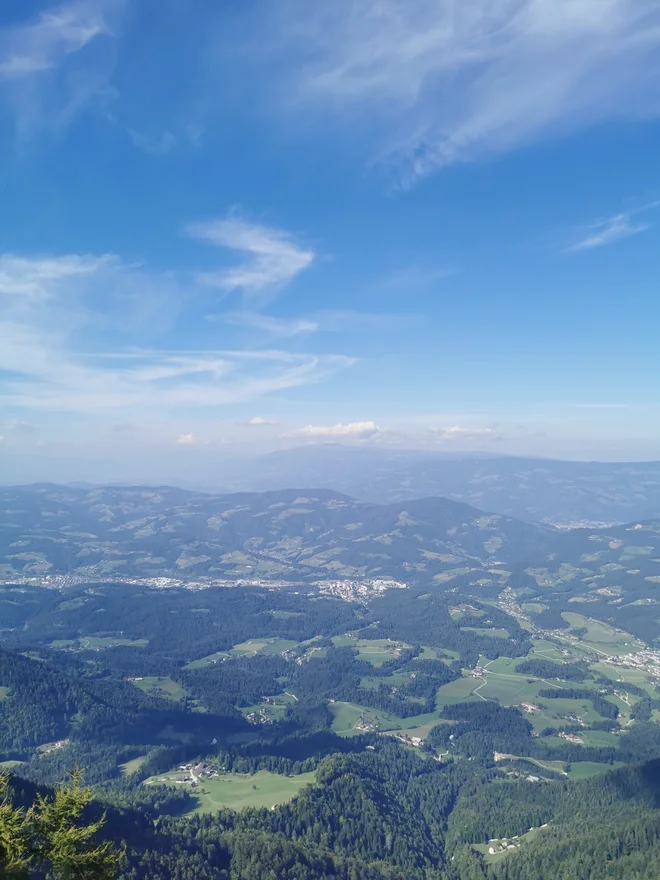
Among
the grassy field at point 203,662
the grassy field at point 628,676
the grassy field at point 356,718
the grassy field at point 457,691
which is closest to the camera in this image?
the grassy field at point 356,718

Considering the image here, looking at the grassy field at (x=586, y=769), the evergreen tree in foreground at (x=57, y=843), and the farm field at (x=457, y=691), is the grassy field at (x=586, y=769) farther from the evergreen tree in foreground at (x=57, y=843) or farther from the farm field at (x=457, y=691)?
the evergreen tree in foreground at (x=57, y=843)

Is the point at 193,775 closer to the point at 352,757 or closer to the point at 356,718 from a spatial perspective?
the point at 352,757

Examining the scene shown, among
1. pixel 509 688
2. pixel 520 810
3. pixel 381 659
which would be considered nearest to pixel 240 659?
pixel 381 659

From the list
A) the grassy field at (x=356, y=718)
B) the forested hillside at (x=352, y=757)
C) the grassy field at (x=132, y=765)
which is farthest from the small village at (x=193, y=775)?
the grassy field at (x=356, y=718)

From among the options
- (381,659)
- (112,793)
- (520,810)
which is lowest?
(381,659)

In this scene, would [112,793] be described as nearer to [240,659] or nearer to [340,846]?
[340,846]

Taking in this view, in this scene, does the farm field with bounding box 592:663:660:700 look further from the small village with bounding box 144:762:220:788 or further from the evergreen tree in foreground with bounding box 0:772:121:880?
the evergreen tree in foreground with bounding box 0:772:121:880
